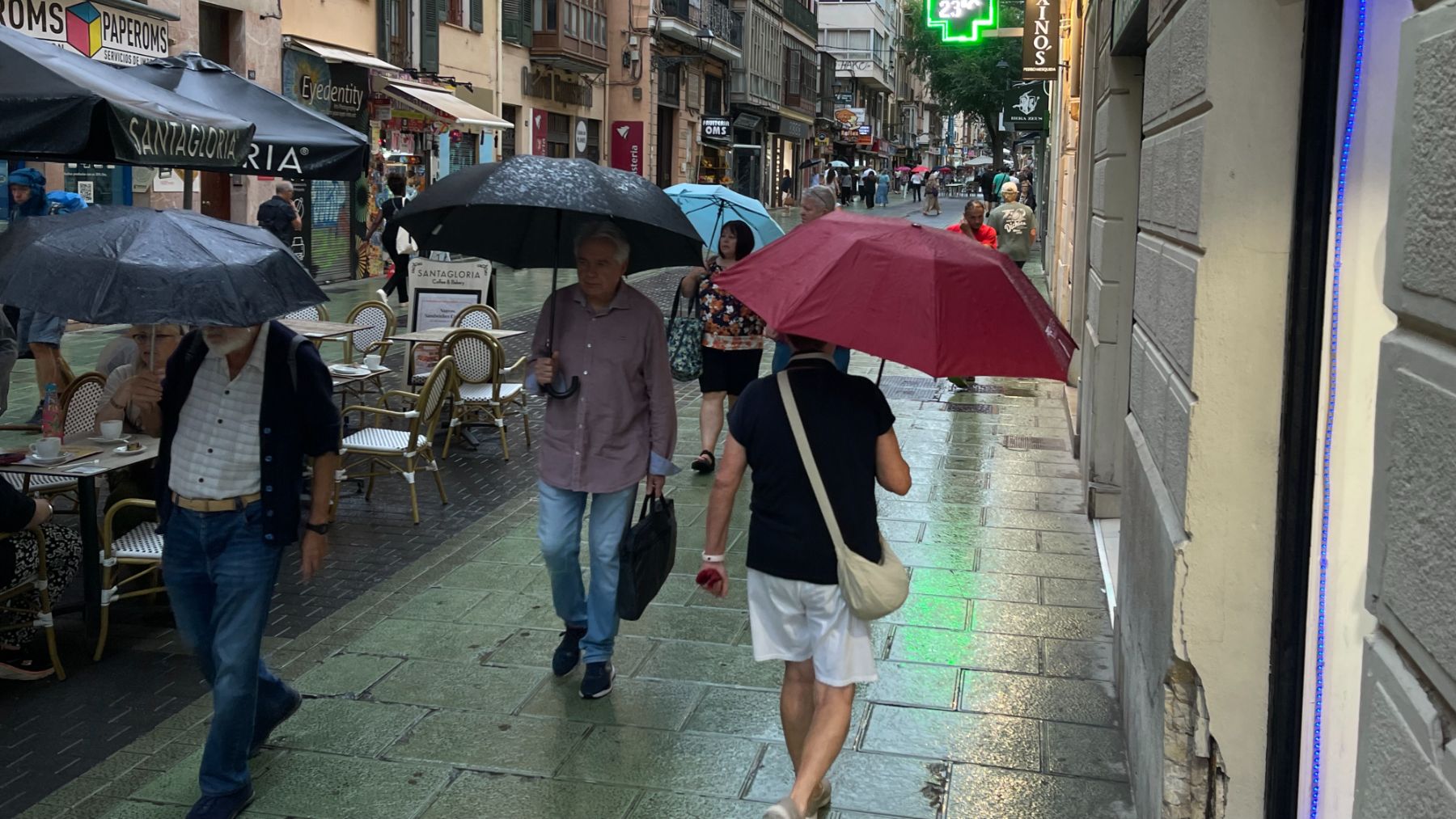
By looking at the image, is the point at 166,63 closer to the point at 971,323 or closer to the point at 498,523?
the point at 498,523

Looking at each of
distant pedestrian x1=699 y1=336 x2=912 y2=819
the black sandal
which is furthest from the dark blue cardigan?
the black sandal

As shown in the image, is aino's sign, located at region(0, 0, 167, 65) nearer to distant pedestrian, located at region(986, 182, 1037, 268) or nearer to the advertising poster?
the advertising poster

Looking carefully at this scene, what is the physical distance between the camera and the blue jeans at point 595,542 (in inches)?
203

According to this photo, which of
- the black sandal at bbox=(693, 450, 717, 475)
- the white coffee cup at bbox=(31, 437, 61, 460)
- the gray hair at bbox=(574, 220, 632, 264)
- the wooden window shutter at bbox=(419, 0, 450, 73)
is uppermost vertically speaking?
the wooden window shutter at bbox=(419, 0, 450, 73)

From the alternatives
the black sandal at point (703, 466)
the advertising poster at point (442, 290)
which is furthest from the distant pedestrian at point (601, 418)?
the advertising poster at point (442, 290)

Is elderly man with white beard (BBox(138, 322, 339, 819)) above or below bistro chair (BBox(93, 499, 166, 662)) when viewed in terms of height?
above

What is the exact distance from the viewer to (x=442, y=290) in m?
10.9

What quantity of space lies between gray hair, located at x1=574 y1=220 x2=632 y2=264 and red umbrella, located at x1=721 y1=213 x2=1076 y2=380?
56.4 inches

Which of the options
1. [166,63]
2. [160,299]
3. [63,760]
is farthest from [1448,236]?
[166,63]

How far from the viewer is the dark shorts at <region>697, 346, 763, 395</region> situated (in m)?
8.43

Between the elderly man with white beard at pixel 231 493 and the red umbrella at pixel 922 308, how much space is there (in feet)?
5.08

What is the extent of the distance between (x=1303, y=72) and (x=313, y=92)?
20353mm

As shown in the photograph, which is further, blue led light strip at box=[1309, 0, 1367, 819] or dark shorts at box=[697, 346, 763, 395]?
dark shorts at box=[697, 346, 763, 395]

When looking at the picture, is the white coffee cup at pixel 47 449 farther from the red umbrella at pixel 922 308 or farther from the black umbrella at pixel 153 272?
the red umbrella at pixel 922 308
